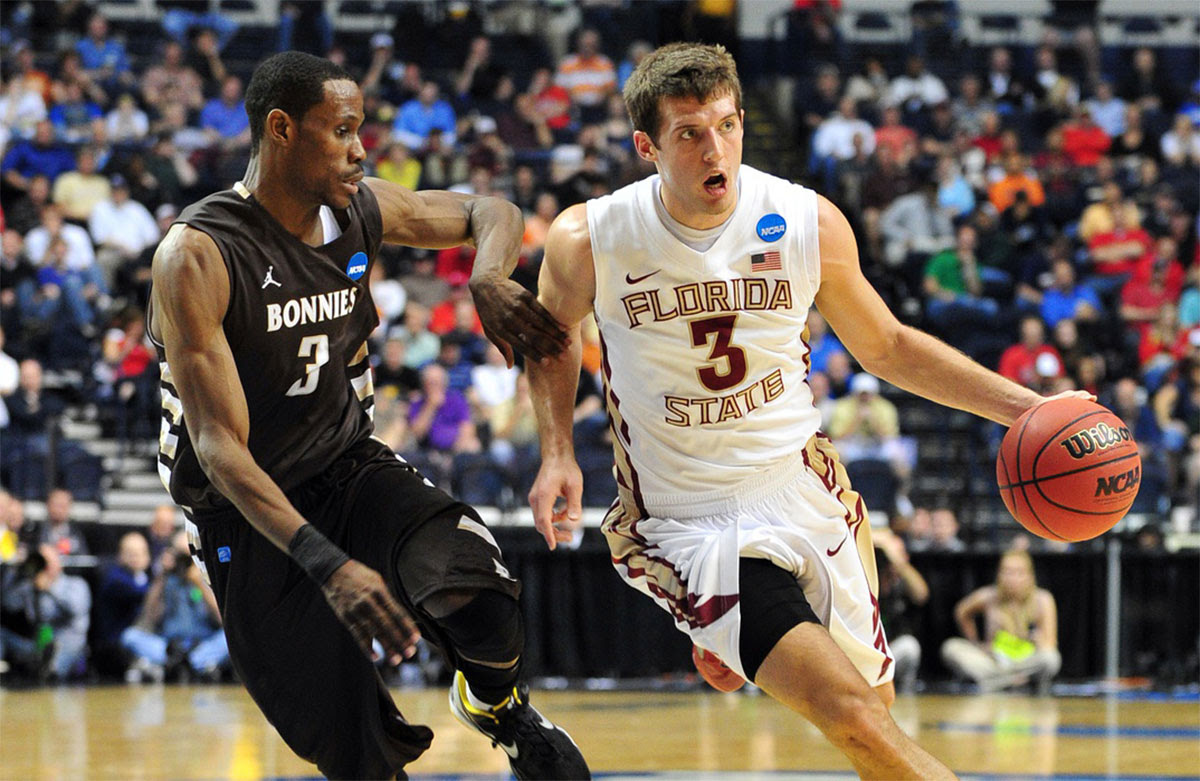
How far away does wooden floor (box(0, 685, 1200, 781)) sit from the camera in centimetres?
710

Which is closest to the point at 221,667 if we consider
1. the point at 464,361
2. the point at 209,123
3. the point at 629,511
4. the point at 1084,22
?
the point at 464,361

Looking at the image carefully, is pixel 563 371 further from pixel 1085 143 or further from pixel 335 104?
pixel 1085 143

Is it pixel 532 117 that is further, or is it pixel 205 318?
pixel 532 117

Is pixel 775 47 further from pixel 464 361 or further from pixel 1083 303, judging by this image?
pixel 464 361

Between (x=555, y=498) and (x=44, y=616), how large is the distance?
8173mm

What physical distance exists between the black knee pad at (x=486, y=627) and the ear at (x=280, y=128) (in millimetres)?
1316

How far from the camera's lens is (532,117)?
17719mm

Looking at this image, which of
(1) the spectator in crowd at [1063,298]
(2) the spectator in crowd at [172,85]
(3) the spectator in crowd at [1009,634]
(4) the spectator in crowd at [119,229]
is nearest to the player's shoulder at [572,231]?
(3) the spectator in crowd at [1009,634]

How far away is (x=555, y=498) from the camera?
4633 millimetres

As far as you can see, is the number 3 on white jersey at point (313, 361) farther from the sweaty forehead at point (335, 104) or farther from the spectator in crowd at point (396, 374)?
the spectator in crowd at point (396, 374)

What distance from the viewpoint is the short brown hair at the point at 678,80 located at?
14.4 ft

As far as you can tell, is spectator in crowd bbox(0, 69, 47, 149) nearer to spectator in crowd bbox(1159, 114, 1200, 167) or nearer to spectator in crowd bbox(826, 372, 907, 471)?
spectator in crowd bbox(826, 372, 907, 471)

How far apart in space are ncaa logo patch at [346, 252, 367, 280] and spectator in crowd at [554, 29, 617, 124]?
13.5 meters

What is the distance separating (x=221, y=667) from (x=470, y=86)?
8393mm
